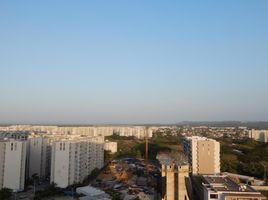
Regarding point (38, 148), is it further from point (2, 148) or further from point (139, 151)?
point (139, 151)

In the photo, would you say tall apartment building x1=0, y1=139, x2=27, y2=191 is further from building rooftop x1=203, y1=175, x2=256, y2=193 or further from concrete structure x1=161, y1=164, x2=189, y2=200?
building rooftop x1=203, y1=175, x2=256, y2=193

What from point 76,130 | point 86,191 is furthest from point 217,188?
point 76,130

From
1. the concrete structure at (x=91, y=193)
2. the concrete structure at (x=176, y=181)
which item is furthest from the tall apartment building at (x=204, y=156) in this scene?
the concrete structure at (x=176, y=181)

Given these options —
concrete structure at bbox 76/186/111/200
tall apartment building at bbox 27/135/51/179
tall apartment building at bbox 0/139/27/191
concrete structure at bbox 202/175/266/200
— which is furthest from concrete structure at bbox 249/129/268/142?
tall apartment building at bbox 0/139/27/191

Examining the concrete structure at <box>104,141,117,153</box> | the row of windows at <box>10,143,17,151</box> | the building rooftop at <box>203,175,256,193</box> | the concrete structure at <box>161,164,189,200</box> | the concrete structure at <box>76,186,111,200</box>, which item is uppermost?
the row of windows at <box>10,143,17,151</box>

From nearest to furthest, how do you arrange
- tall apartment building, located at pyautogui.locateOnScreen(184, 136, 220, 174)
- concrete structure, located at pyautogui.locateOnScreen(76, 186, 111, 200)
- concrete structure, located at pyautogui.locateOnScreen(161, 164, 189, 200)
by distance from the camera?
concrete structure, located at pyautogui.locateOnScreen(161, 164, 189, 200) → concrete structure, located at pyautogui.locateOnScreen(76, 186, 111, 200) → tall apartment building, located at pyautogui.locateOnScreen(184, 136, 220, 174)

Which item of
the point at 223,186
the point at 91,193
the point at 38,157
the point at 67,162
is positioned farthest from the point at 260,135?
the point at 223,186
